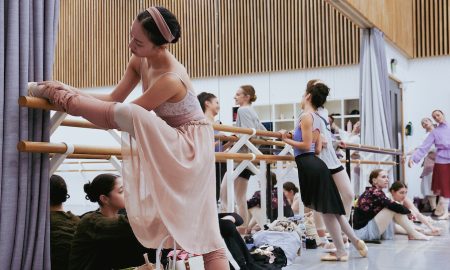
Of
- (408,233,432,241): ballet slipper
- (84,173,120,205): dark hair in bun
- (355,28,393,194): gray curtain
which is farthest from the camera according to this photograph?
(355,28,393,194): gray curtain

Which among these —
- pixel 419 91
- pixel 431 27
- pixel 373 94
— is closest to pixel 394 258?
pixel 373 94

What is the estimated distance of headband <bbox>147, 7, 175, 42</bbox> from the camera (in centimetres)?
224

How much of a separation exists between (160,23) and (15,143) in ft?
2.51

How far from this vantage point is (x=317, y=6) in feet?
35.0

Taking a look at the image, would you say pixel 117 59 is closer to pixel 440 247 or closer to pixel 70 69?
pixel 70 69

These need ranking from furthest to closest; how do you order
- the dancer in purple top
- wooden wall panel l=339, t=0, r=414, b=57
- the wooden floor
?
wooden wall panel l=339, t=0, r=414, b=57
the dancer in purple top
the wooden floor

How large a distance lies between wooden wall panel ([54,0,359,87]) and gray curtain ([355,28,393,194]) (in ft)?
1.07

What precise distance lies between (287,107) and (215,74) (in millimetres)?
2325

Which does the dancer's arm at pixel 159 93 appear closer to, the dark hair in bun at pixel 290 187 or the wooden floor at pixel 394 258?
the wooden floor at pixel 394 258

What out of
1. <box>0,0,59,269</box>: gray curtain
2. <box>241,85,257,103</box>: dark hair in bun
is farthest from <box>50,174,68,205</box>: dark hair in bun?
<box>241,85,257,103</box>: dark hair in bun

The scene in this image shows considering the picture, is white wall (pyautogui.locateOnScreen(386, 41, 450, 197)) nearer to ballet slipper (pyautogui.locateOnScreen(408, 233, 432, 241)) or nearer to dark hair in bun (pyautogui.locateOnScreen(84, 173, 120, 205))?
ballet slipper (pyautogui.locateOnScreen(408, 233, 432, 241))

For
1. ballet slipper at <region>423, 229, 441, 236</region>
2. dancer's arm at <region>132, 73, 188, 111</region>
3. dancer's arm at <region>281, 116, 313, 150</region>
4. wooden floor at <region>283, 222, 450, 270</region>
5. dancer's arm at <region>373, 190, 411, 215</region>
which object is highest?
dancer's arm at <region>132, 73, 188, 111</region>

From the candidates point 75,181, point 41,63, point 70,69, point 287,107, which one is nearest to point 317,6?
point 287,107

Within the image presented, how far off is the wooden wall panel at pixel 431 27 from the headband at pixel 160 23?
11923 mm
